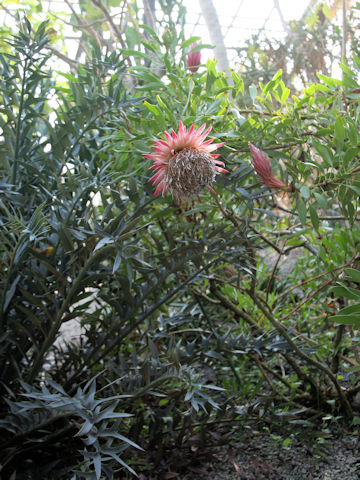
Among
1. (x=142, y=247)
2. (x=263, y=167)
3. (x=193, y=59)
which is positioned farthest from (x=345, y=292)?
(x=193, y=59)

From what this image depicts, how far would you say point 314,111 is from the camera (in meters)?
0.97

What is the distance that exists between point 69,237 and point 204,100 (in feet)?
1.22

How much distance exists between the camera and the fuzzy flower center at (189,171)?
70cm

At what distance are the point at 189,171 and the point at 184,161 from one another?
2 centimetres

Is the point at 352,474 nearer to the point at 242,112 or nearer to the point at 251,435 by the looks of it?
the point at 251,435

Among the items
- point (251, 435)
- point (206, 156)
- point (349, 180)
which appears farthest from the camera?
point (251, 435)

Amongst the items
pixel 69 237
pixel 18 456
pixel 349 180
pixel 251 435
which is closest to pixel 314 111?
pixel 349 180

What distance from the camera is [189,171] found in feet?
2.30

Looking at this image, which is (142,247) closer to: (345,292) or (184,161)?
(184,161)

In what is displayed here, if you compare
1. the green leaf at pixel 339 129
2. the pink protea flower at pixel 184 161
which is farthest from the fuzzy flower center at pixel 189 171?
the green leaf at pixel 339 129

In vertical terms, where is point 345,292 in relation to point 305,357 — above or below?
above

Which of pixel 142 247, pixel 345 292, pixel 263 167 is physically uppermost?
pixel 263 167

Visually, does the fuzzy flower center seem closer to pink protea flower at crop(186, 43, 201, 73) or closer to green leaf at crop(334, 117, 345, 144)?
green leaf at crop(334, 117, 345, 144)

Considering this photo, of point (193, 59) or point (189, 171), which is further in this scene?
point (193, 59)
